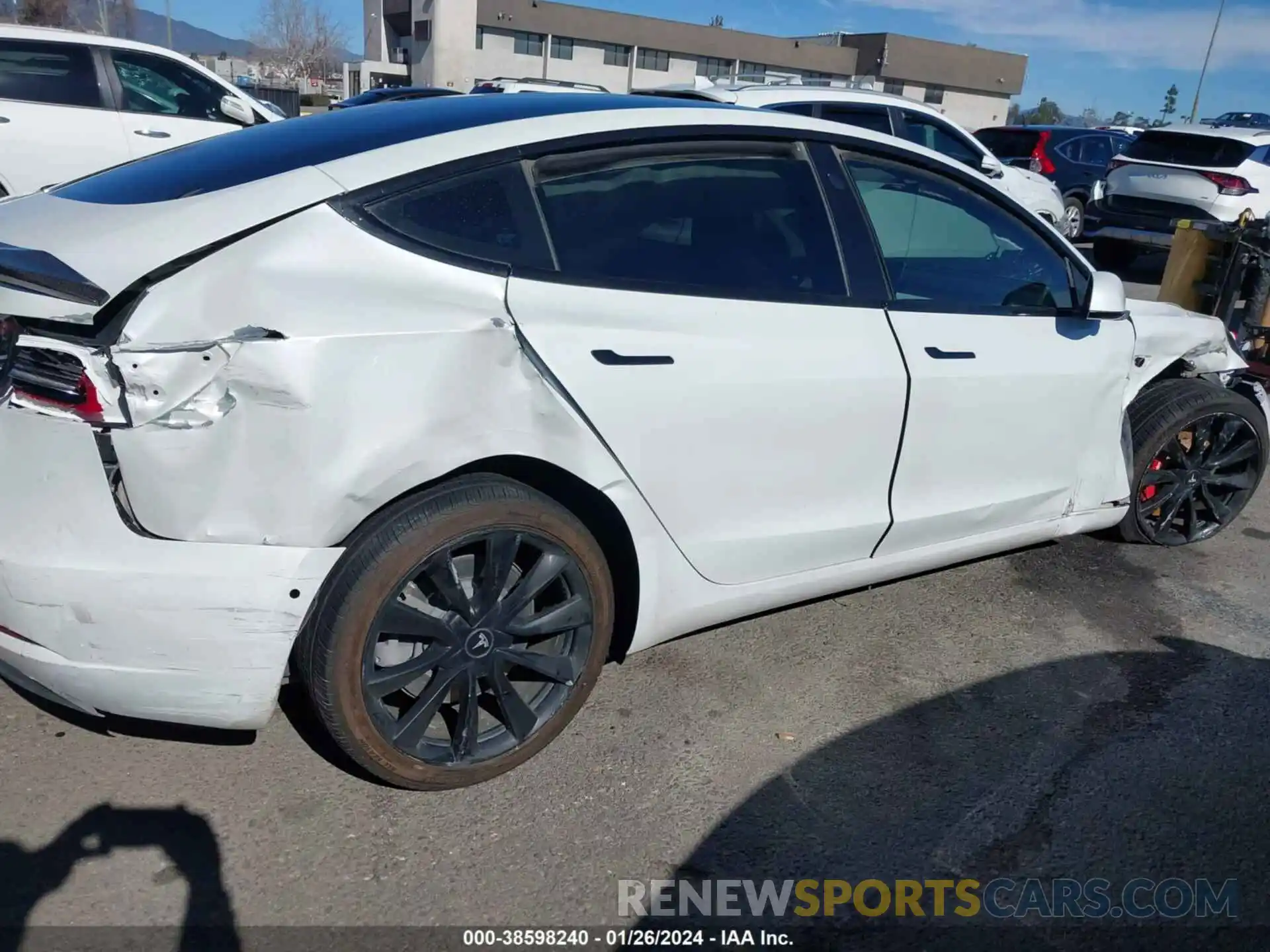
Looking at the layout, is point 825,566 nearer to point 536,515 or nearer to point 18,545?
point 536,515

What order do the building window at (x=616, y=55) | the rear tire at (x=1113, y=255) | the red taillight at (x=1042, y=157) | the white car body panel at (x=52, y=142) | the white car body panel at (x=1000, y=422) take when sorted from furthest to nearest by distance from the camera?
the building window at (x=616, y=55) < the red taillight at (x=1042, y=157) < the rear tire at (x=1113, y=255) < the white car body panel at (x=52, y=142) < the white car body panel at (x=1000, y=422)

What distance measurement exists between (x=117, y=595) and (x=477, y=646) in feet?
2.69

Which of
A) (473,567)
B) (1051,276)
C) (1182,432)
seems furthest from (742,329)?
(1182,432)

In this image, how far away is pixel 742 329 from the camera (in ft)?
9.02

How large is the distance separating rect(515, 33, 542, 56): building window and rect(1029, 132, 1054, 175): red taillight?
5300cm

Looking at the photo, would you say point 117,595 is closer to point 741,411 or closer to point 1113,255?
point 741,411

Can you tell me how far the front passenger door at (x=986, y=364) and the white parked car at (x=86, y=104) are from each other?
19.6 feet

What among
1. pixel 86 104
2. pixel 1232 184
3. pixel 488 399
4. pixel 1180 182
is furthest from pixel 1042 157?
pixel 488 399

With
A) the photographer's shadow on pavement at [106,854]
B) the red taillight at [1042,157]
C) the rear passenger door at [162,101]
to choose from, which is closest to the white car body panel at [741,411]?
the photographer's shadow on pavement at [106,854]

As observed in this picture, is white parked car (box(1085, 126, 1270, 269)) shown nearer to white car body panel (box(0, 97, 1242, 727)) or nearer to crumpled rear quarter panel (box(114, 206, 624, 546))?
white car body panel (box(0, 97, 1242, 727))

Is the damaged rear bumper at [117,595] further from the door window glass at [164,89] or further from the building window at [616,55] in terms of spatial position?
the building window at [616,55]

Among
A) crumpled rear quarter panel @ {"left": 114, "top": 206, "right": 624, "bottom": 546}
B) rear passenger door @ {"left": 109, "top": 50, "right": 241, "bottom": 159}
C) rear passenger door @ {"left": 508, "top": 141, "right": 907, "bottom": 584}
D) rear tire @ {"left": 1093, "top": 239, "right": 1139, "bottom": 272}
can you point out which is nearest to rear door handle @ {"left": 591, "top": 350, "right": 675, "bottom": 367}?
rear passenger door @ {"left": 508, "top": 141, "right": 907, "bottom": 584}

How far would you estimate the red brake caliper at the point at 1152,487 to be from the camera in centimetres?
414

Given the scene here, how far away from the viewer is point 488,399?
2369 mm
